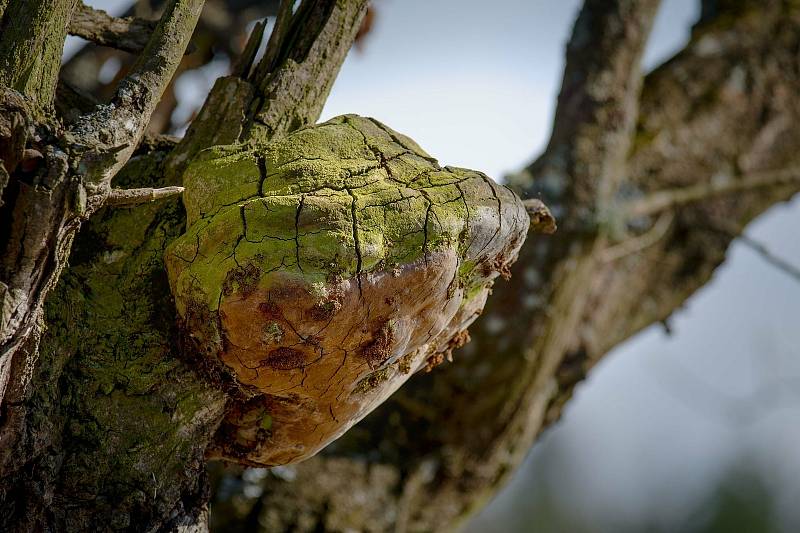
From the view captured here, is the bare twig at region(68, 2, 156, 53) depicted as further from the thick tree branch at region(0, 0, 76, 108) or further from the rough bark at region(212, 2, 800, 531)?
the rough bark at region(212, 2, 800, 531)

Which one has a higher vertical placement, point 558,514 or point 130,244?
point 130,244

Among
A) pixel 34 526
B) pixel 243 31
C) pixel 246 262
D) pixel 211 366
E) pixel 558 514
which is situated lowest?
pixel 558 514

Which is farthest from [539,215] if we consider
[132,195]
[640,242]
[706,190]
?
[706,190]

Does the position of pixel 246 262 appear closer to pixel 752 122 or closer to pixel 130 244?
pixel 130 244

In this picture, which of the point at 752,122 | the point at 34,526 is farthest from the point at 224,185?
the point at 752,122

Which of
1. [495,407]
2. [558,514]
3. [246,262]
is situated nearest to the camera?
[246,262]

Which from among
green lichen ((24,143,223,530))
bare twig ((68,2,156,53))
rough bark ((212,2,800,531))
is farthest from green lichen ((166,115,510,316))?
rough bark ((212,2,800,531))
